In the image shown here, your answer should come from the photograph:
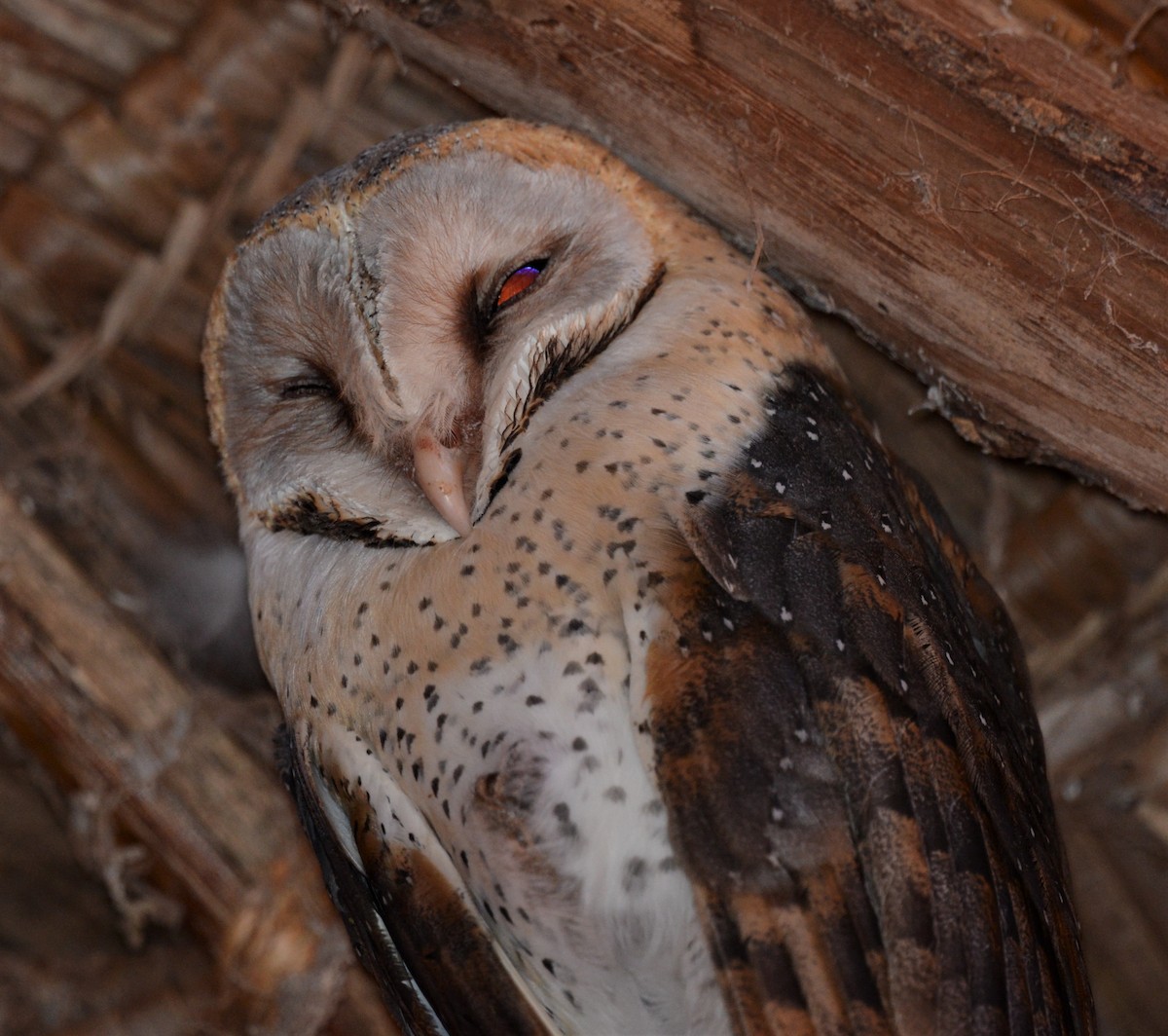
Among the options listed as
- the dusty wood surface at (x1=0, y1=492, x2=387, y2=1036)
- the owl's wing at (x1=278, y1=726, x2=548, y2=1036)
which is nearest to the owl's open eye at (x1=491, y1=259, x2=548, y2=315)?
the owl's wing at (x1=278, y1=726, x2=548, y2=1036)

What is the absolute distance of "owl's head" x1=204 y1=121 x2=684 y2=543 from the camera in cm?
153

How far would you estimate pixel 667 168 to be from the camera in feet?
5.88

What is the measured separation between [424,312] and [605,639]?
1.42ft

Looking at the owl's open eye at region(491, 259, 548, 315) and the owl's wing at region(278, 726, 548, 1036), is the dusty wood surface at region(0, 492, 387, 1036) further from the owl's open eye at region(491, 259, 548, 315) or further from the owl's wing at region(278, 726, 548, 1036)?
the owl's open eye at region(491, 259, 548, 315)

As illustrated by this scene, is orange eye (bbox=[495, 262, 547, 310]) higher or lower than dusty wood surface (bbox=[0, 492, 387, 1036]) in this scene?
higher

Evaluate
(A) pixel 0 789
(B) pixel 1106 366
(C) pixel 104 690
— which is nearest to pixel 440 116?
(C) pixel 104 690

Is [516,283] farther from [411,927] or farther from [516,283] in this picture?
[411,927]

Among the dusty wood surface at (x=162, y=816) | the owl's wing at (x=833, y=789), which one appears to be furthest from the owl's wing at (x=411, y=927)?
the dusty wood surface at (x=162, y=816)

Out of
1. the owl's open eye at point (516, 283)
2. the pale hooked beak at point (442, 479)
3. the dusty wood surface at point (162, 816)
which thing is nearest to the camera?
the pale hooked beak at point (442, 479)

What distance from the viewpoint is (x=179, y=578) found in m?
2.53

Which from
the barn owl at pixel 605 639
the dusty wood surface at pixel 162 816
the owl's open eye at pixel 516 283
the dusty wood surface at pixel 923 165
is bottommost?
the dusty wood surface at pixel 162 816

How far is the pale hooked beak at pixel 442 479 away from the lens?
1.47 meters

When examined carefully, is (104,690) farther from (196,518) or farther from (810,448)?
(810,448)

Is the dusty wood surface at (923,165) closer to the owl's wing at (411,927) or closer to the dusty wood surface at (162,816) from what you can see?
the owl's wing at (411,927)
